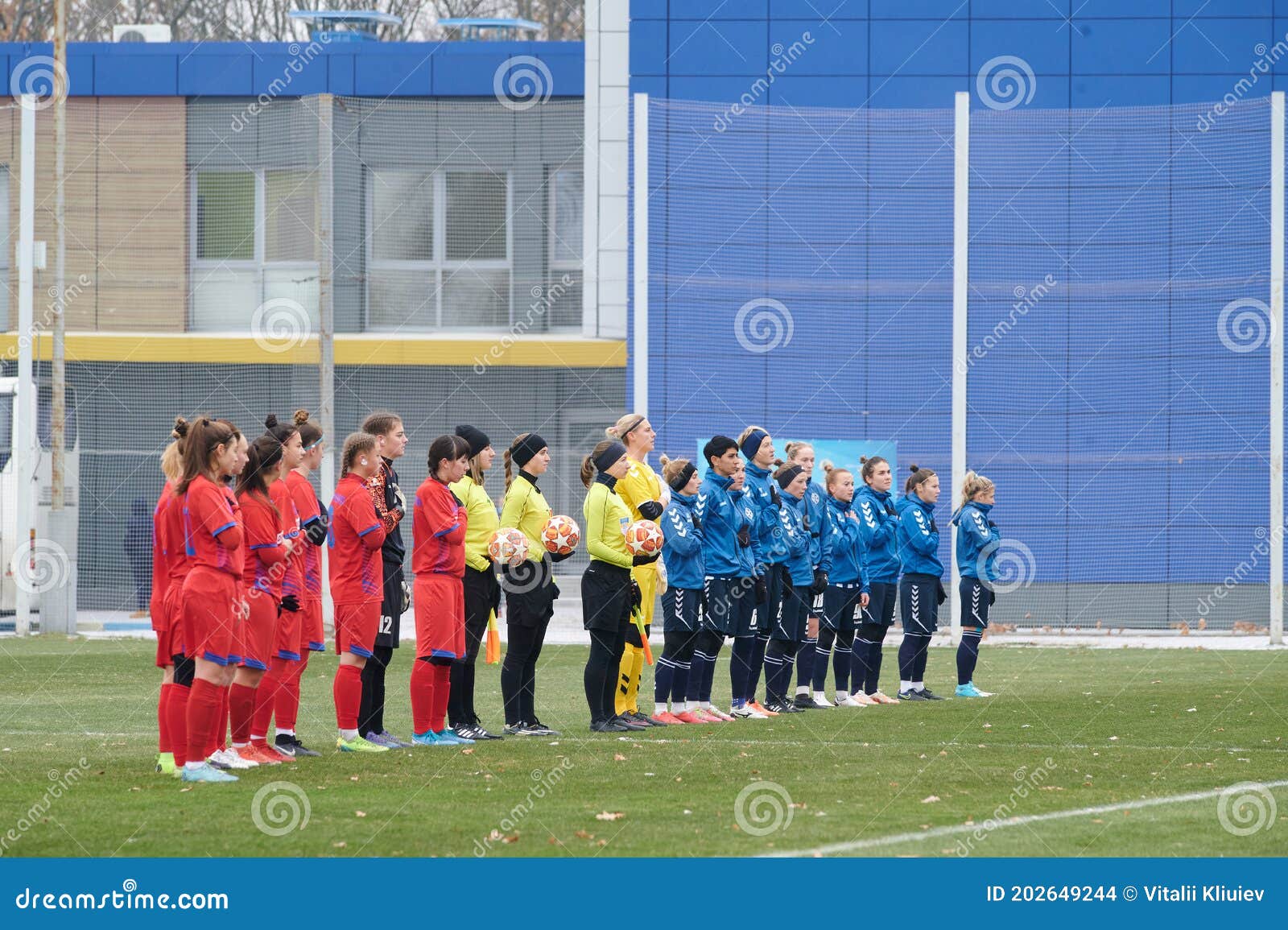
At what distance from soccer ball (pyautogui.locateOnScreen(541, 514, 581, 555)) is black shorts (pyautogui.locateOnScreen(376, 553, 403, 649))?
1.00m

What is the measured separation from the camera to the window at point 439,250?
2619cm

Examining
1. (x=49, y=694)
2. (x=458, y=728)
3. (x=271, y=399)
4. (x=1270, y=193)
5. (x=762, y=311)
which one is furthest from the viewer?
(x=271, y=399)

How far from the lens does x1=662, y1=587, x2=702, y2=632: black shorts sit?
11.8 meters

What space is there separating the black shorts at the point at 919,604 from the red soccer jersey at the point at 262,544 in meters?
6.19

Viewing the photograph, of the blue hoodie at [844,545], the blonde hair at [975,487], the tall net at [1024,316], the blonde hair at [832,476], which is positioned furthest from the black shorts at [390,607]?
the tall net at [1024,316]

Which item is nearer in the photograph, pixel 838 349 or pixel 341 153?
pixel 838 349

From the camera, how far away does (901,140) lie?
22.1m

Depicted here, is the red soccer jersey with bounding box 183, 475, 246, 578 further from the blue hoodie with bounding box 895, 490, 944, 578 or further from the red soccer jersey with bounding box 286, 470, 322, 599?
the blue hoodie with bounding box 895, 490, 944, 578

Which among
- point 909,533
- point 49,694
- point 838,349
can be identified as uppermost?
point 838,349

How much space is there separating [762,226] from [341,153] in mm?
7099

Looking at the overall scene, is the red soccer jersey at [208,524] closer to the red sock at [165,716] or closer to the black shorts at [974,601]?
the red sock at [165,716]

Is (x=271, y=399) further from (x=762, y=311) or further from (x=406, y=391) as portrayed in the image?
(x=762, y=311)

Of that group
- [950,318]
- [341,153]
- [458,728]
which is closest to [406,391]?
[341,153]

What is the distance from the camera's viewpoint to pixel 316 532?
9.88 meters
